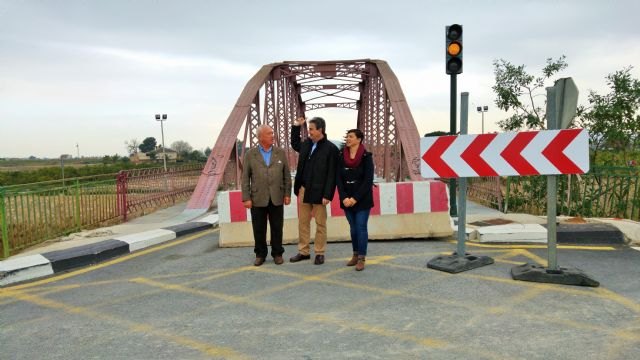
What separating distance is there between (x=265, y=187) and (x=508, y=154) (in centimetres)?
280

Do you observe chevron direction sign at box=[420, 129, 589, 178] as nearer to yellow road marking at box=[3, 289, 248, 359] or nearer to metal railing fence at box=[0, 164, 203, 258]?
yellow road marking at box=[3, 289, 248, 359]

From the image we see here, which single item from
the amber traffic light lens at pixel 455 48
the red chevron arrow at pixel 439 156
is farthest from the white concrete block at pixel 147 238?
the amber traffic light lens at pixel 455 48

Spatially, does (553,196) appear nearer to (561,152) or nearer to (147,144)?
(561,152)

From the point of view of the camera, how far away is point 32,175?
3541cm

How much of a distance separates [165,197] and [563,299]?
11157 mm

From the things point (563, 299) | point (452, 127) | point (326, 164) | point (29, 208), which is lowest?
point (563, 299)

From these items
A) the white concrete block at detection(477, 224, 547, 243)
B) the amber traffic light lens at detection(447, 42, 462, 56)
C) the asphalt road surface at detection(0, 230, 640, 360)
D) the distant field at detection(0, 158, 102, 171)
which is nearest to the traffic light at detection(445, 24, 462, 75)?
the amber traffic light lens at detection(447, 42, 462, 56)

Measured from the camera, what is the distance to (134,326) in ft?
11.8

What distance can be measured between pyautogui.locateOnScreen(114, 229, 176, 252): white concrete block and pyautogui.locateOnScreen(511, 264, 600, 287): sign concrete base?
5100 millimetres

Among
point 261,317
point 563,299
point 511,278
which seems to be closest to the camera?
point 261,317

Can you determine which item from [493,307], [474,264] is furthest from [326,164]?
[493,307]

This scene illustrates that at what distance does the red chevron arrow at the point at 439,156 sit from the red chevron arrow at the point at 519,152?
0.57 meters

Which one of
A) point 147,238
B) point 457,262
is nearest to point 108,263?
point 147,238

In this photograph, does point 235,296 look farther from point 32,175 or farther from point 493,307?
point 32,175
